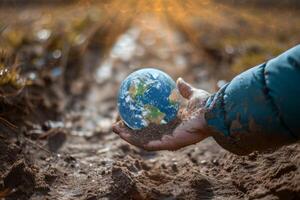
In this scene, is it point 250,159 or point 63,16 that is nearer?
point 250,159

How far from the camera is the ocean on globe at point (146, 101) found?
3471 millimetres

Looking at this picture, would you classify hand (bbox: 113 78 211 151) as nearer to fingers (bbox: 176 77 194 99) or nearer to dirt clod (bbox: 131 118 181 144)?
dirt clod (bbox: 131 118 181 144)

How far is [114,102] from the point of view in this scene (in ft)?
19.9

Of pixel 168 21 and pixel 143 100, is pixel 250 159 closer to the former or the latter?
pixel 143 100

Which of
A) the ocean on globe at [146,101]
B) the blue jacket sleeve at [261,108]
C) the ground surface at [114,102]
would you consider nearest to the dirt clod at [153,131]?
the ocean on globe at [146,101]

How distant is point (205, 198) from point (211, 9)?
729cm

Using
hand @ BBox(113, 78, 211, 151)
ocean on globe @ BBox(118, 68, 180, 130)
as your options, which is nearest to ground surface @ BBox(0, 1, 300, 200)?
hand @ BBox(113, 78, 211, 151)

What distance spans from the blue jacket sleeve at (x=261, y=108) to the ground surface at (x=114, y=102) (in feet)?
1.01

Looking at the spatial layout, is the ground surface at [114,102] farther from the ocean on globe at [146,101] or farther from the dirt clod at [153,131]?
the ocean on globe at [146,101]

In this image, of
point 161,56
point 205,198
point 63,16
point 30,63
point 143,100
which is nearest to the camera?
point 205,198

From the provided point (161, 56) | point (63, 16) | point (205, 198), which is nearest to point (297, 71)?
point (205, 198)

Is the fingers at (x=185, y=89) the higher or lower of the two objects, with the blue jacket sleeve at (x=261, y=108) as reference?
higher

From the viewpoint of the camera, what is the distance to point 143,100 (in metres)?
3.47

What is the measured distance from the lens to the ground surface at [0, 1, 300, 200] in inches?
128
